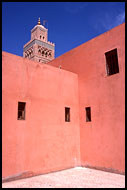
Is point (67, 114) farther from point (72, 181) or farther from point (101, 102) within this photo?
point (72, 181)

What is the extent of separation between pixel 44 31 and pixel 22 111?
29.3 meters

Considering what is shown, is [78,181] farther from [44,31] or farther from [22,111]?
[44,31]

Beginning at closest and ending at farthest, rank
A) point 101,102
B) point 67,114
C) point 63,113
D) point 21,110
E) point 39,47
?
point 21,110 < point 101,102 < point 63,113 < point 67,114 < point 39,47

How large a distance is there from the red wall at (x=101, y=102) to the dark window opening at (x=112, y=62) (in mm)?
190

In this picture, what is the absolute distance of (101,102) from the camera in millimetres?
7945

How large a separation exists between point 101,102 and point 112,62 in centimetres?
193

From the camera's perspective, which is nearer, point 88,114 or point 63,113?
point 63,113

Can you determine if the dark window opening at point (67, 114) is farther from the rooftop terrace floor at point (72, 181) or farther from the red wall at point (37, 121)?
the rooftop terrace floor at point (72, 181)

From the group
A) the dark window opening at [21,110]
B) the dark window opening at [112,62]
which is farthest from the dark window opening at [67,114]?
the dark window opening at [112,62]

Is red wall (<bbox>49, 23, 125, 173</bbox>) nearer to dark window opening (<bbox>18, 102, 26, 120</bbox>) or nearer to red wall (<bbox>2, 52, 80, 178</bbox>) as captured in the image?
red wall (<bbox>2, 52, 80, 178</bbox>)

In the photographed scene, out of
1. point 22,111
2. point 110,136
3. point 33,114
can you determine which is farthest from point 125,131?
point 22,111

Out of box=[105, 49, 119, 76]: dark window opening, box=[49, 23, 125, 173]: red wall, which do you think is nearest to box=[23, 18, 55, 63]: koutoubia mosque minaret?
box=[49, 23, 125, 173]: red wall

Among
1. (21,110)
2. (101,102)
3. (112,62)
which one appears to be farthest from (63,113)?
(112,62)

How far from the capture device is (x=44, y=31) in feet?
108
